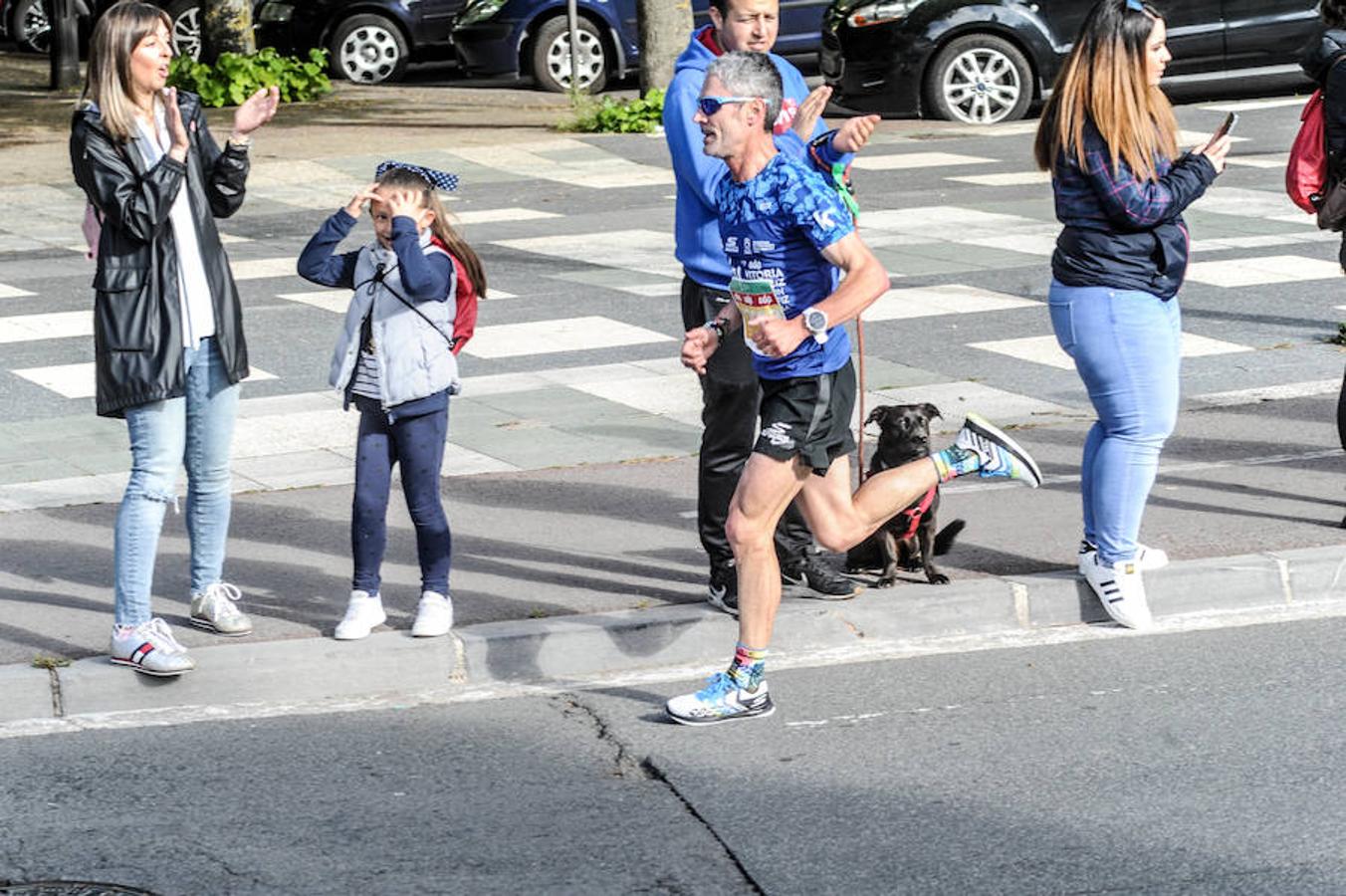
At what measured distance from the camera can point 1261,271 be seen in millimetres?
13328

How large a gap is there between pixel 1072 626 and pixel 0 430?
516cm

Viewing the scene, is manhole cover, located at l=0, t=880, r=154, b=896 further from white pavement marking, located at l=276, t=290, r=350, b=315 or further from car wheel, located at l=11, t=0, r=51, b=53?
car wheel, located at l=11, t=0, r=51, b=53

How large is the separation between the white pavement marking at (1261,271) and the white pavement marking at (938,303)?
1.15m

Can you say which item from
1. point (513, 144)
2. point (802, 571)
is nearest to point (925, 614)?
point (802, 571)

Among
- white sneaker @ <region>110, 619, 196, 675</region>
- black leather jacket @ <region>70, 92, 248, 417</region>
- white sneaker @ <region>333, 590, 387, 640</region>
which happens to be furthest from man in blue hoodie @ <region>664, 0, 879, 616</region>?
white sneaker @ <region>110, 619, 196, 675</region>

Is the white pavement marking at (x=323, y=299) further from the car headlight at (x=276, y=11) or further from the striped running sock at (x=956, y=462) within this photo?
the car headlight at (x=276, y=11)

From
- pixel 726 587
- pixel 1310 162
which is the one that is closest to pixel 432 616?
pixel 726 587

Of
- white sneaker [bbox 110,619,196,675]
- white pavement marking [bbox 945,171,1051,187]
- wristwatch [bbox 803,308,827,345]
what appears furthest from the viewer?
white pavement marking [bbox 945,171,1051,187]

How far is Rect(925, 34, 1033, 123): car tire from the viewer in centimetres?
2020

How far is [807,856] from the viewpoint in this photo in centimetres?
498

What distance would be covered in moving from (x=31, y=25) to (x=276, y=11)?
5883mm

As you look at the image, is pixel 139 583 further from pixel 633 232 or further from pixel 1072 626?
pixel 633 232

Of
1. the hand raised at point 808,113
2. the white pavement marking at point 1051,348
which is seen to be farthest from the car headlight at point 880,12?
the hand raised at point 808,113

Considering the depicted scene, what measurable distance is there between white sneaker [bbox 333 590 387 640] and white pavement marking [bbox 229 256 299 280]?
7636 mm
